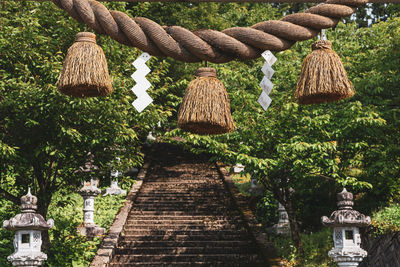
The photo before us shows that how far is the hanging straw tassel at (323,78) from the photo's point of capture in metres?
2.65

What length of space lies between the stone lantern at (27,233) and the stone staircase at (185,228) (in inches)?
106

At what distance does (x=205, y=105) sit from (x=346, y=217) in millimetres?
6843

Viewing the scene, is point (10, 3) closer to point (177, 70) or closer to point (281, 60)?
point (281, 60)

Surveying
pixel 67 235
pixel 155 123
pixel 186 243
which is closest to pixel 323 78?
pixel 155 123

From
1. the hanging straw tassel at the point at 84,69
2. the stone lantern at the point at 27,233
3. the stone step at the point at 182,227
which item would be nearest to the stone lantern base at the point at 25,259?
the stone lantern at the point at 27,233

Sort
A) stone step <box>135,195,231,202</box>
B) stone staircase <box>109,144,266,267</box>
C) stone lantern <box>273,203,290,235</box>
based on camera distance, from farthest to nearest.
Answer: stone step <box>135,195,231,202</box>
stone lantern <box>273,203,290,235</box>
stone staircase <box>109,144,266,267</box>

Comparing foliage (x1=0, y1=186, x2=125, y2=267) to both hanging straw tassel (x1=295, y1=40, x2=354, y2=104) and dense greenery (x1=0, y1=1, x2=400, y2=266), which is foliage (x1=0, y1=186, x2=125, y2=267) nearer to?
dense greenery (x1=0, y1=1, x2=400, y2=266)

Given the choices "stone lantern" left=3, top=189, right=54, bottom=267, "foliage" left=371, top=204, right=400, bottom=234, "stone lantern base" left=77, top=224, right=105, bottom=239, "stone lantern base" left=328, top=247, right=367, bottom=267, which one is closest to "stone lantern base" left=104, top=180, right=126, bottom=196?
"stone lantern base" left=77, top=224, right=105, bottom=239

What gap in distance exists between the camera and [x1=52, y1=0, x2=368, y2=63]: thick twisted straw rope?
2238 mm

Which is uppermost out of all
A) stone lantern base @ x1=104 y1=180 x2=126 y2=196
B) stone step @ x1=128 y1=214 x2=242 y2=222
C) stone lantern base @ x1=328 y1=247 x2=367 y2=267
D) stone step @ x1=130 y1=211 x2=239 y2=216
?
stone lantern base @ x1=104 y1=180 x2=126 y2=196

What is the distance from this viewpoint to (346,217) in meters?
8.65

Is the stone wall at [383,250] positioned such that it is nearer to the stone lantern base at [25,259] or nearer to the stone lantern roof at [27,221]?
the stone lantern roof at [27,221]

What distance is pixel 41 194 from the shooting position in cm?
1044

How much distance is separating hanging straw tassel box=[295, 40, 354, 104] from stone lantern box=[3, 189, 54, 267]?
6.61 metres
